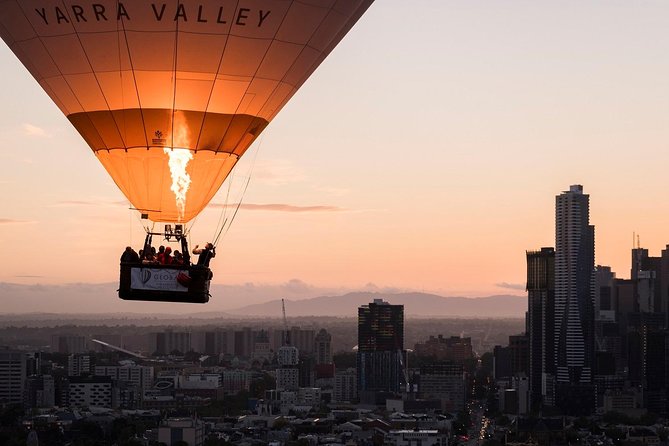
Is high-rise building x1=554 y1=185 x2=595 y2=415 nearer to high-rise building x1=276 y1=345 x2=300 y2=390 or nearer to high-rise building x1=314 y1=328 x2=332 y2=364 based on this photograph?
high-rise building x1=276 y1=345 x2=300 y2=390

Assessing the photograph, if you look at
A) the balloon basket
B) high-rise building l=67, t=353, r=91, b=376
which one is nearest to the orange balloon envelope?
the balloon basket

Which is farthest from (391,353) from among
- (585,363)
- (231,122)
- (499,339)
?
(231,122)

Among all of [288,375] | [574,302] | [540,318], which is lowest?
[288,375]

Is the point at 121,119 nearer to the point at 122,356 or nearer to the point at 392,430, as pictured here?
the point at 392,430

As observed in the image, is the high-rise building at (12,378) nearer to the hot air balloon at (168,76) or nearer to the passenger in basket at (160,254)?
the hot air balloon at (168,76)

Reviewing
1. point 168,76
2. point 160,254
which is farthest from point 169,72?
point 160,254

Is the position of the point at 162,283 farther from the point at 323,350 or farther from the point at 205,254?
the point at 323,350

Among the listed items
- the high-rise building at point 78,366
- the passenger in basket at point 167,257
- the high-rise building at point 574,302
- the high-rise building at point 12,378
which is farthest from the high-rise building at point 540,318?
the passenger in basket at point 167,257
